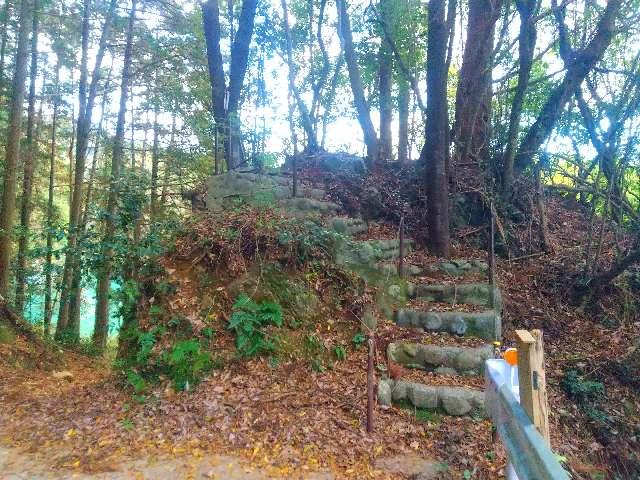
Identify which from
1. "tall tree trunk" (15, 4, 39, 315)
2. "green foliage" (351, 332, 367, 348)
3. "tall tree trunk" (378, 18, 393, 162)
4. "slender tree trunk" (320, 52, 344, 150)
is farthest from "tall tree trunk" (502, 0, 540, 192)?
"tall tree trunk" (15, 4, 39, 315)

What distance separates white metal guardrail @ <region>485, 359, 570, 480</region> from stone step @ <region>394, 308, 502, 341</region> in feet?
7.74

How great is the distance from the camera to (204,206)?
24.2 feet

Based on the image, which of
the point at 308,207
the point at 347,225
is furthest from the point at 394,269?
the point at 308,207

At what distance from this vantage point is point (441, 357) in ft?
15.6

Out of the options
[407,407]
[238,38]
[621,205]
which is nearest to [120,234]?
[407,407]

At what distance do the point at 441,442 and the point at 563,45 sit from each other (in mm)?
6462

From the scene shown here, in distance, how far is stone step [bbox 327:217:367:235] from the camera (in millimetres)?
6914

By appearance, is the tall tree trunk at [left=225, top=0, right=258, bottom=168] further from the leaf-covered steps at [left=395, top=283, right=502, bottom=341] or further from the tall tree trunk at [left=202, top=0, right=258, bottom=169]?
the leaf-covered steps at [left=395, top=283, right=502, bottom=341]

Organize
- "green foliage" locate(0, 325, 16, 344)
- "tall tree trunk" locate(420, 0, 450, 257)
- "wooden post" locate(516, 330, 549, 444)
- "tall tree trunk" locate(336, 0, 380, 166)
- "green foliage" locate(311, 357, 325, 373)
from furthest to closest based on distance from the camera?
"tall tree trunk" locate(336, 0, 380, 166) < "green foliage" locate(0, 325, 16, 344) < "tall tree trunk" locate(420, 0, 450, 257) < "green foliage" locate(311, 357, 325, 373) < "wooden post" locate(516, 330, 549, 444)

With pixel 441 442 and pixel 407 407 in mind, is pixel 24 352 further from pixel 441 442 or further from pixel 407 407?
pixel 441 442

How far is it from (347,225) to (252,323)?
9.32 ft

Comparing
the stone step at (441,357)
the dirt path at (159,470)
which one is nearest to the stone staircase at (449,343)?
the stone step at (441,357)

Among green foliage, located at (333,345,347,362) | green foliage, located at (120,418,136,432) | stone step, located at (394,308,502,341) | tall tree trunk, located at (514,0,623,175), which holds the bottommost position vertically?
green foliage, located at (120,418,136,432)

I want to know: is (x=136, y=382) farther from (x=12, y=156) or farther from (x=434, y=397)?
(x=12, y=156)
